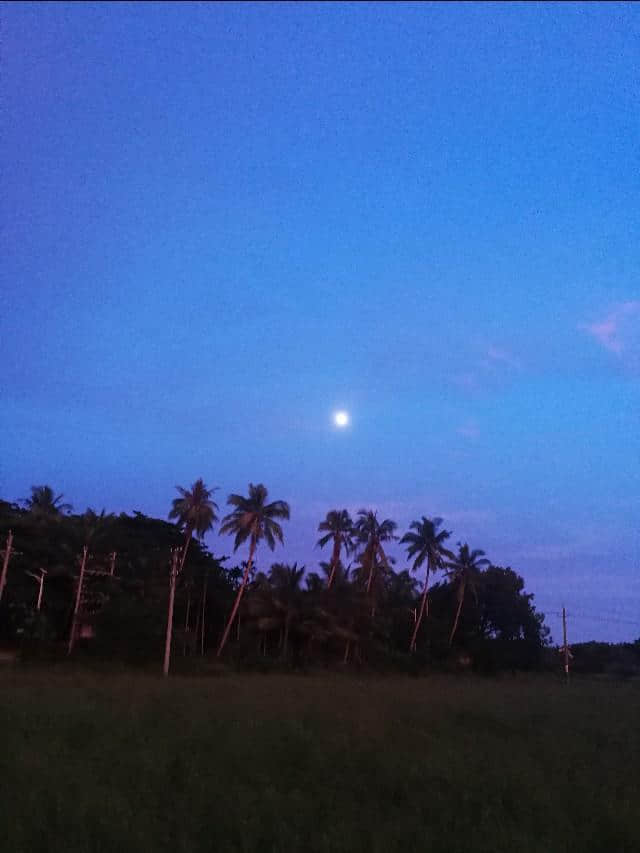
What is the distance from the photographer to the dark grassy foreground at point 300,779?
33.3ft

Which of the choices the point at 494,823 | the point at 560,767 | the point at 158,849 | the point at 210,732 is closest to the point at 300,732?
the point at 210,732

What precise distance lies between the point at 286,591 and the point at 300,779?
36.8 metres

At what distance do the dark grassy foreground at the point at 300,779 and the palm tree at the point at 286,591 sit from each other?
27.8 metres

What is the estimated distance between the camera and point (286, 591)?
49812 millimetres

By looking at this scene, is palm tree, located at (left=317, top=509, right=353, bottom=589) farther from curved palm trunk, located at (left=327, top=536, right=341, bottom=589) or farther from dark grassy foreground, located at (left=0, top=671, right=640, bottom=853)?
dark grassy foreground, located at (left=0, top=671, right=640, bottom=853)

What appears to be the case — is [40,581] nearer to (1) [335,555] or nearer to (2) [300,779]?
(1) [335,555]

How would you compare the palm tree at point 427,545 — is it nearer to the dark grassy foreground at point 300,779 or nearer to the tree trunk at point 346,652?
the tree trunk at point 346,652

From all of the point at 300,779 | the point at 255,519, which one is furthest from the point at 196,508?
the point at 300,779

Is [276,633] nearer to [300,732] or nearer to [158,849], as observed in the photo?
[300,732]

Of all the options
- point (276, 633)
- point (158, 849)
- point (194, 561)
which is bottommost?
point (158, 849)

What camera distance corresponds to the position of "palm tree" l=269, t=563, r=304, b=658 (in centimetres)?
4975

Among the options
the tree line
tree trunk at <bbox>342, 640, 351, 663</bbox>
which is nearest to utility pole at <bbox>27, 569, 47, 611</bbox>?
the tree line

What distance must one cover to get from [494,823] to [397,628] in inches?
2114

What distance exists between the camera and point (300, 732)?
1639 centimetres
